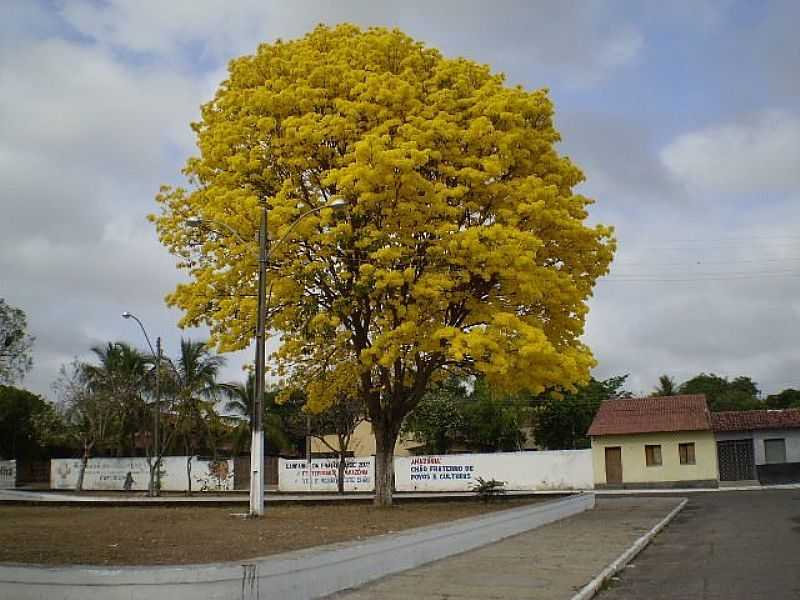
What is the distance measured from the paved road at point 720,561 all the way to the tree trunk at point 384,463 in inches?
281

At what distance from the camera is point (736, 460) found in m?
40.8

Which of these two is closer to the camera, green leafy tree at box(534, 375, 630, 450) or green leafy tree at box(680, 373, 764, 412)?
green leafy tree at box(534, 375, 630, 450)

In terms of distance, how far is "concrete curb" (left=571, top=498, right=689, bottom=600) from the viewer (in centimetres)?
1013

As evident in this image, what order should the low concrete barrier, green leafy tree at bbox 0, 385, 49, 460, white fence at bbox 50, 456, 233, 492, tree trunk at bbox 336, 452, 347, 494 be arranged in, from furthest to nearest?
green leafy tree at bbox 0, 385, 49, 460, white fence at bbox 50, 456, 233, 492, tree trunk at bbox 336, 452, 347, 494, the low concrete barrier

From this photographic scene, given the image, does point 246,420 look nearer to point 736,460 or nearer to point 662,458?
point 662,458

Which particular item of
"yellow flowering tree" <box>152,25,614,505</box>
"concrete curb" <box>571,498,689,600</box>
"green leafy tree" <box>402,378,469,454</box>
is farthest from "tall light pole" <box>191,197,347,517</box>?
"green leafy tree" <box>402,378,469,454</box>

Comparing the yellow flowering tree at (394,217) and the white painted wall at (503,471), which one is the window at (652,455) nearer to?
the white painted wall at (503,471)

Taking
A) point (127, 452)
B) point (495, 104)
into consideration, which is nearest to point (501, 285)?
point (495, 104)

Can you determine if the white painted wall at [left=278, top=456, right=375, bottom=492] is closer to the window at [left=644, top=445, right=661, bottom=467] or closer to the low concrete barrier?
the window at [left=644, top=445, right=661, bottom=467]

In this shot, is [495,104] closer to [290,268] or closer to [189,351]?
[290,268]

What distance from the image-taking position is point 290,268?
66.1 ft

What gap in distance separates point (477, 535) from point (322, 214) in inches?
322

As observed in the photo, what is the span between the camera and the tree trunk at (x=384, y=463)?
22.2m

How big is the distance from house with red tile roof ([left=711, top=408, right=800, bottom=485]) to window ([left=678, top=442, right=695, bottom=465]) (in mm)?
1402
